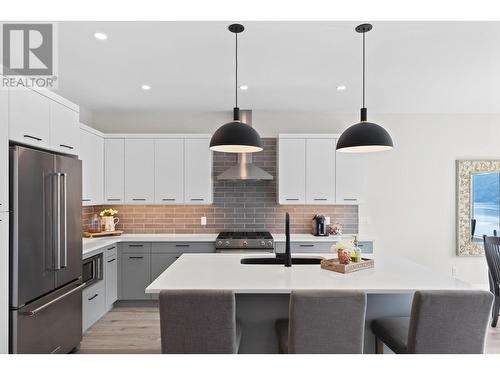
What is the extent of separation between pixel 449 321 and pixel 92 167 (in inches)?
156

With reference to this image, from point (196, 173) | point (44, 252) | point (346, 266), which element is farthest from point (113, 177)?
point (346, 266)

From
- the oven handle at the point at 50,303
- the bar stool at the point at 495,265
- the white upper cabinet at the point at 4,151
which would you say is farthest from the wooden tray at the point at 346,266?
the white upper cabinet at the point at 4,151

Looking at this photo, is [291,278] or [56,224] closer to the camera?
[291,278]

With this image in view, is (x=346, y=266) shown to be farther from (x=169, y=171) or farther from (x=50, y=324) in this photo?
(x=169, y=171)

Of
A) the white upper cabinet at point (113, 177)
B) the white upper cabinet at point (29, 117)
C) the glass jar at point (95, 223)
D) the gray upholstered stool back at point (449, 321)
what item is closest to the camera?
the gray upholstered stool back at point (449, 321)

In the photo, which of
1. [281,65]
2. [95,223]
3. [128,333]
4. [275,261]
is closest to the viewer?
[275,261]

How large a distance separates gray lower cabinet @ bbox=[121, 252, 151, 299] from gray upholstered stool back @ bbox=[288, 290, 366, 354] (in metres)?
2.88

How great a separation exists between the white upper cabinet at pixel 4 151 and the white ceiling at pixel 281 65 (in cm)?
68

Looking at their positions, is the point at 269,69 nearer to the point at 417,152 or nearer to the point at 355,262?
the point at 355,262

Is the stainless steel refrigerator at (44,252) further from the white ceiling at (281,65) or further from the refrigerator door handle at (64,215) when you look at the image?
the white ceiling at (281,65)

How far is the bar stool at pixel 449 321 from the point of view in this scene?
171 centimetres

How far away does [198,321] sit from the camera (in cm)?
175
